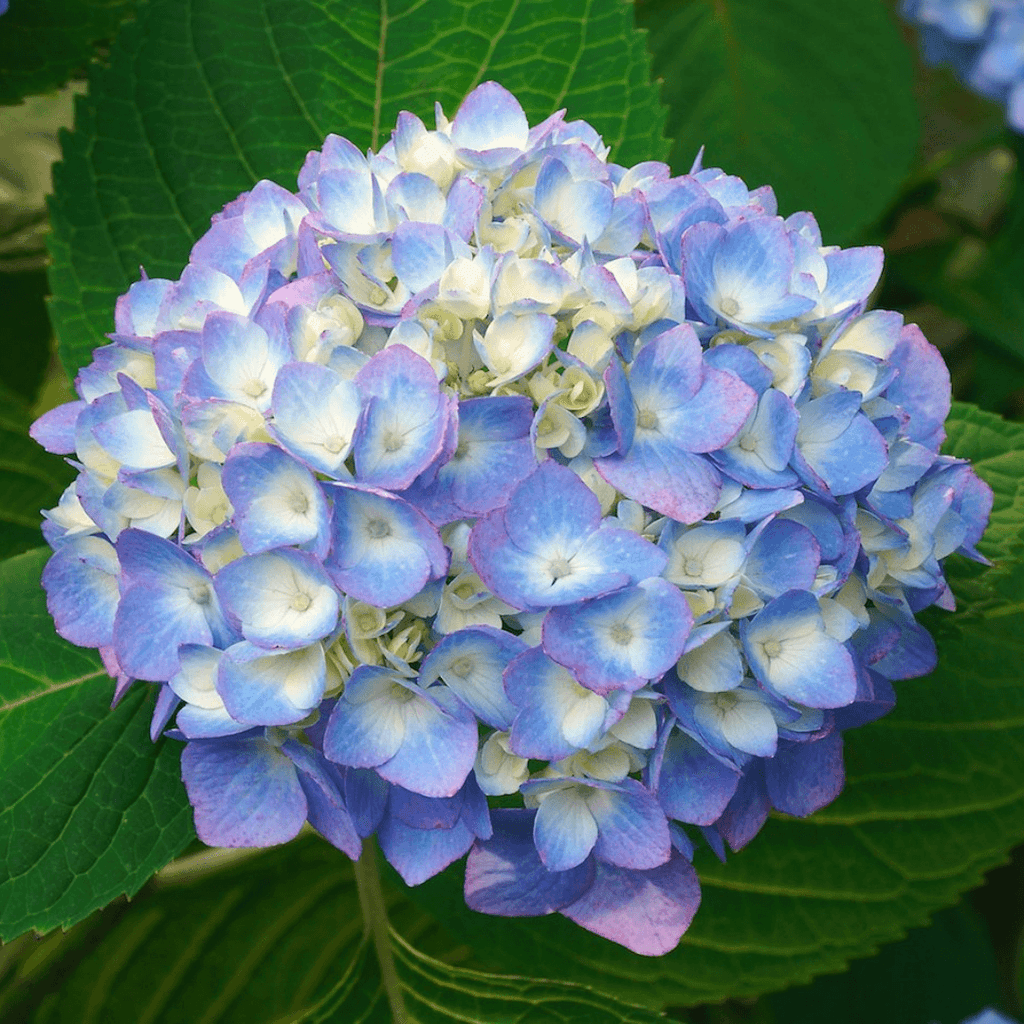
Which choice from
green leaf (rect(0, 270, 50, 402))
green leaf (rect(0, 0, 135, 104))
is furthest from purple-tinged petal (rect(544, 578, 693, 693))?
green leaf (rect(0, 270, 50, 402))

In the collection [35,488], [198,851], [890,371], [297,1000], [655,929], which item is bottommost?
[297,1000]

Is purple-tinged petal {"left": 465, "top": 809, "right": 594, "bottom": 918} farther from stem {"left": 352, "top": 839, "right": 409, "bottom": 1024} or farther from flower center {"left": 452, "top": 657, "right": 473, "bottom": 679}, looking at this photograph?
stem {"left": 352, "top": 839, "right": 409, "bottom": 1024}

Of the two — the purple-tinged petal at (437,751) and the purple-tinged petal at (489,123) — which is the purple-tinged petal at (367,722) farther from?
the purple-tinged petal at (489,123)

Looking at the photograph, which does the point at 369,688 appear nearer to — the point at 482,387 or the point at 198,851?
the point at 482,387


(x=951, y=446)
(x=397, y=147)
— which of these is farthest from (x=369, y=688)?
(x=951, y=446)

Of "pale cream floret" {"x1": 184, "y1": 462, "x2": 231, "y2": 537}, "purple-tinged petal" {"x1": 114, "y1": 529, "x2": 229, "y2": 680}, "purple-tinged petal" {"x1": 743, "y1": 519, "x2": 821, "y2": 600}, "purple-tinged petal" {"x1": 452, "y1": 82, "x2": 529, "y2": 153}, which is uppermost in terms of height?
"purple-tinged petal" {"x1": 452, "y1": 82, "x2": 529, "y2": 153}
